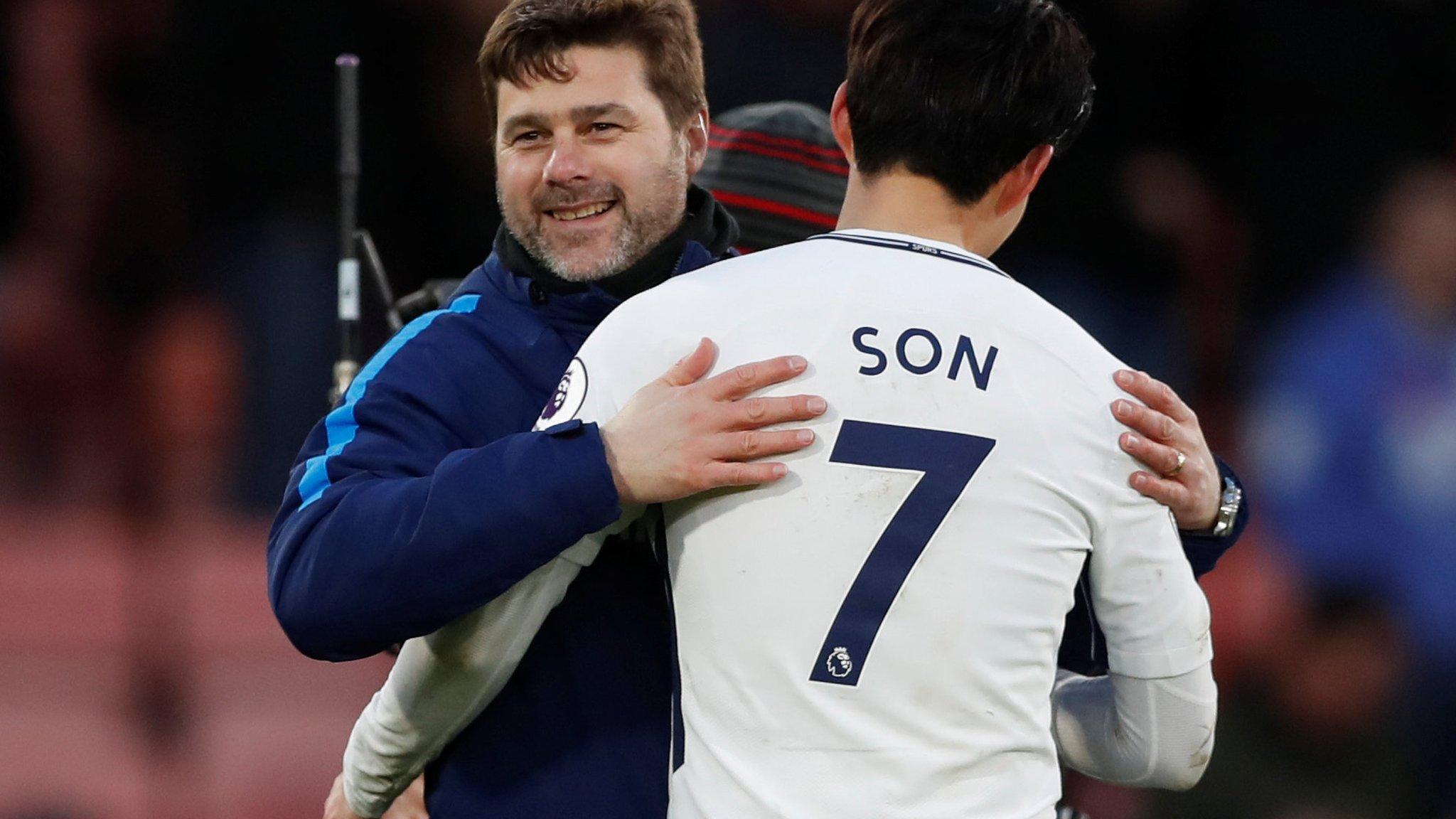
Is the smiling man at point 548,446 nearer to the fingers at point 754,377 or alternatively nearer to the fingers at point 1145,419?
the fingers at point 754,377

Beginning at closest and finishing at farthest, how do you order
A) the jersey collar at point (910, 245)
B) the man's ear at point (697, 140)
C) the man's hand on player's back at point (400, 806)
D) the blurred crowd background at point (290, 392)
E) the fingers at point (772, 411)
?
the fingers at point (772, 411) < the jersey collar at point (910, 245) < the man's hand on player's back at point (400, 806) < the man's ear at point (697, 140) < the blurred crowd background at point (290, 392)

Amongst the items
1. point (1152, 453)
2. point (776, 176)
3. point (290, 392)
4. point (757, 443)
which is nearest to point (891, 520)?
point (757, 443)

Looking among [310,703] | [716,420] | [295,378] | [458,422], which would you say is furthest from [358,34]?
[716,420]

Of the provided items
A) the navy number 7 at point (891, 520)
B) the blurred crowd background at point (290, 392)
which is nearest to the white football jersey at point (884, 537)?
the navy number 7 at point (891, 520)

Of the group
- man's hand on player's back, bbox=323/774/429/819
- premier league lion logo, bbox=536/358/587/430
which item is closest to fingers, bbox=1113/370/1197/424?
premier league lion logo, bbox=536/358/587/430

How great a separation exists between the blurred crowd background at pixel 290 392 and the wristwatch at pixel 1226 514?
2.42 m

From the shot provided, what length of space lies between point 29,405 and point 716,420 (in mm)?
3202

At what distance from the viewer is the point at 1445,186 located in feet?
15.5

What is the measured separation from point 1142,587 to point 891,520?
0.26 m

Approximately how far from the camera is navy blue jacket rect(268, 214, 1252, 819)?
1.40 meters

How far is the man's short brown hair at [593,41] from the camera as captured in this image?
1.83 m

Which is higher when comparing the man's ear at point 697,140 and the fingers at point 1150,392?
the man's ear at point 697,140

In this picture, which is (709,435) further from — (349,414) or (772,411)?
(349,414)

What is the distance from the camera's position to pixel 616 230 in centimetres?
183
